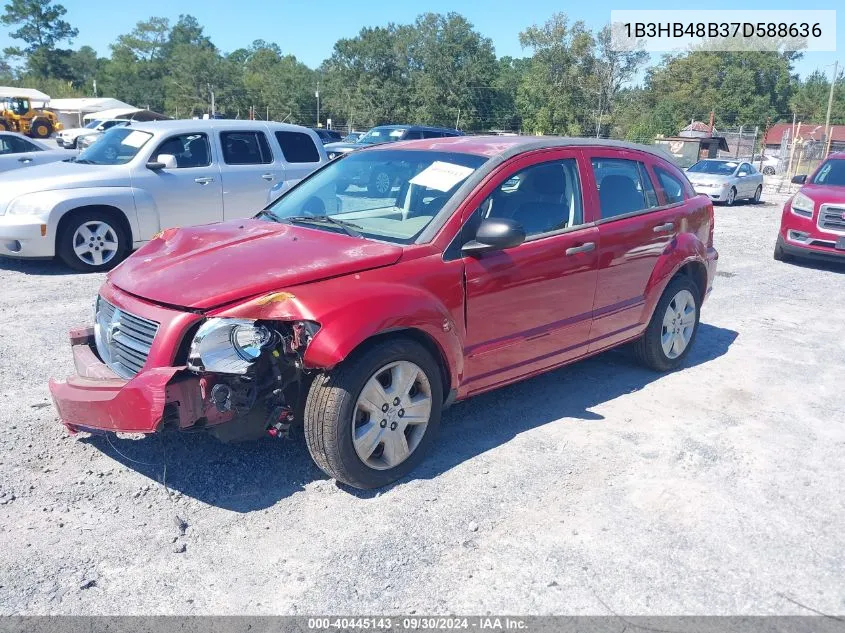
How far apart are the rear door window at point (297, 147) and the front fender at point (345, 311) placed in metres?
6.84

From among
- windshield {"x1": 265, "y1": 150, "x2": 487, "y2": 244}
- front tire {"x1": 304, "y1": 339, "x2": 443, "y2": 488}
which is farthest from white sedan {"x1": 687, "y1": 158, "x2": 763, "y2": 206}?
front tire {"x1": 304, "y1": 339, "x2": 443, "y2": 488}

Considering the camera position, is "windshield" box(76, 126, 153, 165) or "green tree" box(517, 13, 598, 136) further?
"green tree" box(517, 13, 598, 136)

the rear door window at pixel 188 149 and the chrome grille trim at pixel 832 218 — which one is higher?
the rear door window at pixel 188 149

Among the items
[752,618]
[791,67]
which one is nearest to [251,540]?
[752,618]

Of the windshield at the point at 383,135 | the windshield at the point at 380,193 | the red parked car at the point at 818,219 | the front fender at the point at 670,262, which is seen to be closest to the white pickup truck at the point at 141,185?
the windshield at the point at 380,193

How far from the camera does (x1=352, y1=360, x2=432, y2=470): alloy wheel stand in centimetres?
348

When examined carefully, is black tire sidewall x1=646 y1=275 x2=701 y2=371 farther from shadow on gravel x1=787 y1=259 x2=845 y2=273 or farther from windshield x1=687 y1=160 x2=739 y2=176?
windshield x1=687 y1=160 x2=739 y2=176

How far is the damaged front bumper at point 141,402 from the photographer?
122 inches

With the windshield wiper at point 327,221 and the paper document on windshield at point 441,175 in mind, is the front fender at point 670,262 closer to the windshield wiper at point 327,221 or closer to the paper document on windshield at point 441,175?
the paper document on windshield at point 441,175

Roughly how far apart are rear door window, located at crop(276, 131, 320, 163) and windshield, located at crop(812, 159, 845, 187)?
25.4 ft

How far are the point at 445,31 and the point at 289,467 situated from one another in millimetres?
75775

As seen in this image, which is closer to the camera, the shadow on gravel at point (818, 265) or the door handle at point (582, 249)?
the door handle at point (582, 249)

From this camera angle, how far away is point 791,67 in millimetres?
75750

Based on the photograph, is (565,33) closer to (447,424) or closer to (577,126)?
(577,126)
